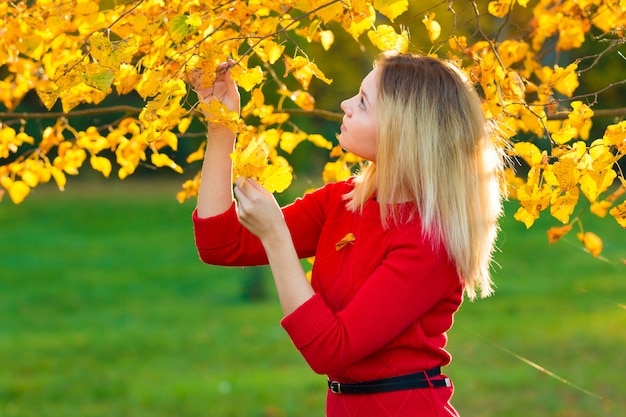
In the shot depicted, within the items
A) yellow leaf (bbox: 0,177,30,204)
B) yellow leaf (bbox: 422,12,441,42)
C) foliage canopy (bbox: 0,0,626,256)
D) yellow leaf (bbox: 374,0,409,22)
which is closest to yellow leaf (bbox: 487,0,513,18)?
foliage canopy (bbox: 0,0,626,256)

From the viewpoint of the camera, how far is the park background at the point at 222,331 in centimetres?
640

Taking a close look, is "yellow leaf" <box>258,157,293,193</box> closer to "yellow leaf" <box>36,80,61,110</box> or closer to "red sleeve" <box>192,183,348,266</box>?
"red sleeve" <box>192,183,348,266</box>

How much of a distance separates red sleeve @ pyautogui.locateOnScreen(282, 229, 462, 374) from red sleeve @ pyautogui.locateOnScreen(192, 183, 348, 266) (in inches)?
13.1

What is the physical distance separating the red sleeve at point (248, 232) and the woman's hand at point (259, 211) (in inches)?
8.9

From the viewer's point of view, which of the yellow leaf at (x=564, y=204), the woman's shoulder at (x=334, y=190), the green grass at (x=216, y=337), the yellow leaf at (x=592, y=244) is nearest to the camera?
the yellow leaf at (x=564, y=204)

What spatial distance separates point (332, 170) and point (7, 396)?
4553 mm

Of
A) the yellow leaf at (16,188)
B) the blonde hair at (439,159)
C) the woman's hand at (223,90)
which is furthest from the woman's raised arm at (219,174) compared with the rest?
the yellow leaf at (16,188)

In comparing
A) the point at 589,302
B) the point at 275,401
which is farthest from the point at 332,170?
the point at 589,302

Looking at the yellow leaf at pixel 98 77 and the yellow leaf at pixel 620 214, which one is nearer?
the yellow leaf at pixel 98 77

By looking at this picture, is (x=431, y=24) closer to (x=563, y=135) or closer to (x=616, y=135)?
(x=563, y=135)

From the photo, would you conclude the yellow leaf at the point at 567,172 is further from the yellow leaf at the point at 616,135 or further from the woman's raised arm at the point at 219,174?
the woman's raised arm at the point at 219,174

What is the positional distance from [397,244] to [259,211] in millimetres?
276

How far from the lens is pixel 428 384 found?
192 cm

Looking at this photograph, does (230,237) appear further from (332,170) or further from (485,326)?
(485,326)
